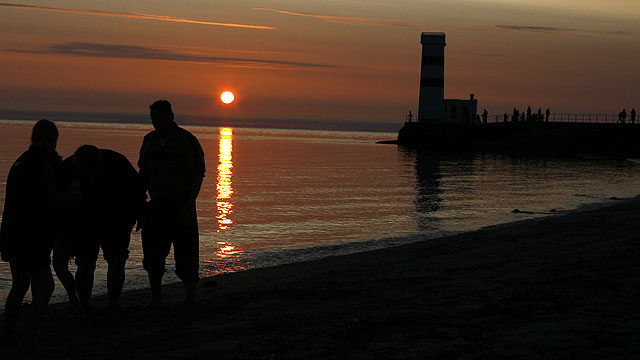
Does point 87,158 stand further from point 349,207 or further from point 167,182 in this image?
point 349,207

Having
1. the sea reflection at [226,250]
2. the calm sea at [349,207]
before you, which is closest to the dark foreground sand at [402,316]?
the calm sea at [349,207]

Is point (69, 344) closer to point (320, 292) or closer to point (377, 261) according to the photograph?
point (320, 292)

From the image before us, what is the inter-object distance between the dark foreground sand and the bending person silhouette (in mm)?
555

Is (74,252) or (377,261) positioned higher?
(74,252)

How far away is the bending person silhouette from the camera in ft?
21.9

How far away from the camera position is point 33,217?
18.2ft

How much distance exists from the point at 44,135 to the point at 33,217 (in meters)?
0.63

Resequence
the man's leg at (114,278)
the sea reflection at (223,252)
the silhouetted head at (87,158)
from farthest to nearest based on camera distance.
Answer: the sea reflection at (223,252) → the man's leg at (114,278) → the silhouetted head at (87,158)

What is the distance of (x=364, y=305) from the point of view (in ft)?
23.1

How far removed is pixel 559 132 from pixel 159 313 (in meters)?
71.3

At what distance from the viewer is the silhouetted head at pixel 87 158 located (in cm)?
653

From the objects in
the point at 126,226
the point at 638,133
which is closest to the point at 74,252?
the point at 126,226

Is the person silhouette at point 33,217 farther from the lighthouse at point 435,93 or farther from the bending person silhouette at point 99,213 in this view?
the lighthouse at point 435,93

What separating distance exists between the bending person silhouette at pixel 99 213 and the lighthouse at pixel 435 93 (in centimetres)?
6472
